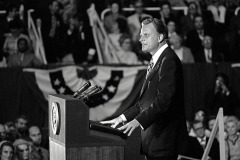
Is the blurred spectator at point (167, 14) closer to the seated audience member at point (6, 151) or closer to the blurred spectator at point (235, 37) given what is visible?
the blurred spectator at point (235, 37)

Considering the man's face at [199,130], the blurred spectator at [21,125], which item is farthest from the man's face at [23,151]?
the man's face at [199,130]

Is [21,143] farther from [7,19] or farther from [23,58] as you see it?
[7,19]

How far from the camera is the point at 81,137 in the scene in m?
4.02

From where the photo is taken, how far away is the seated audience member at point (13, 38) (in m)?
10.9

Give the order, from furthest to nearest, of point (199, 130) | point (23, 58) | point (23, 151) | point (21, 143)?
point (23, 58) → point (199, 130) → point (21, 143) → point (23, 151)

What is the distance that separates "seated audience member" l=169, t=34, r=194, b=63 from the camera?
36.1ft

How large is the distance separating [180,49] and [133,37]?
83 centimetres

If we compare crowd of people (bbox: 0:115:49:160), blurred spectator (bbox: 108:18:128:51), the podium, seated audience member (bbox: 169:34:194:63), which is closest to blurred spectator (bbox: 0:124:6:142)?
crowd of people (bbox: 0:115:49:160)

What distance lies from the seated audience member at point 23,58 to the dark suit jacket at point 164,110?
21.3ft

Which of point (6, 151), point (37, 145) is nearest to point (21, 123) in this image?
point (37, 145)

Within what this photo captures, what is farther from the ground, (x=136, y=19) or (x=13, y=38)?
(x=136, y=19)

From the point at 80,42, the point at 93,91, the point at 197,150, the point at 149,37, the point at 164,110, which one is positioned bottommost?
the point at 197,150

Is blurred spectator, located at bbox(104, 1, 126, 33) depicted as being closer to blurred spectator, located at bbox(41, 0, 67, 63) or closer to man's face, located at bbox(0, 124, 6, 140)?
blurred spectator, located at bbox(41, 0, 67, 63)

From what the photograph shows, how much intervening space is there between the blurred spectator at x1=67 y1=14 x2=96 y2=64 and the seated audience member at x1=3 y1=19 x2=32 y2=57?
2.28 ft
